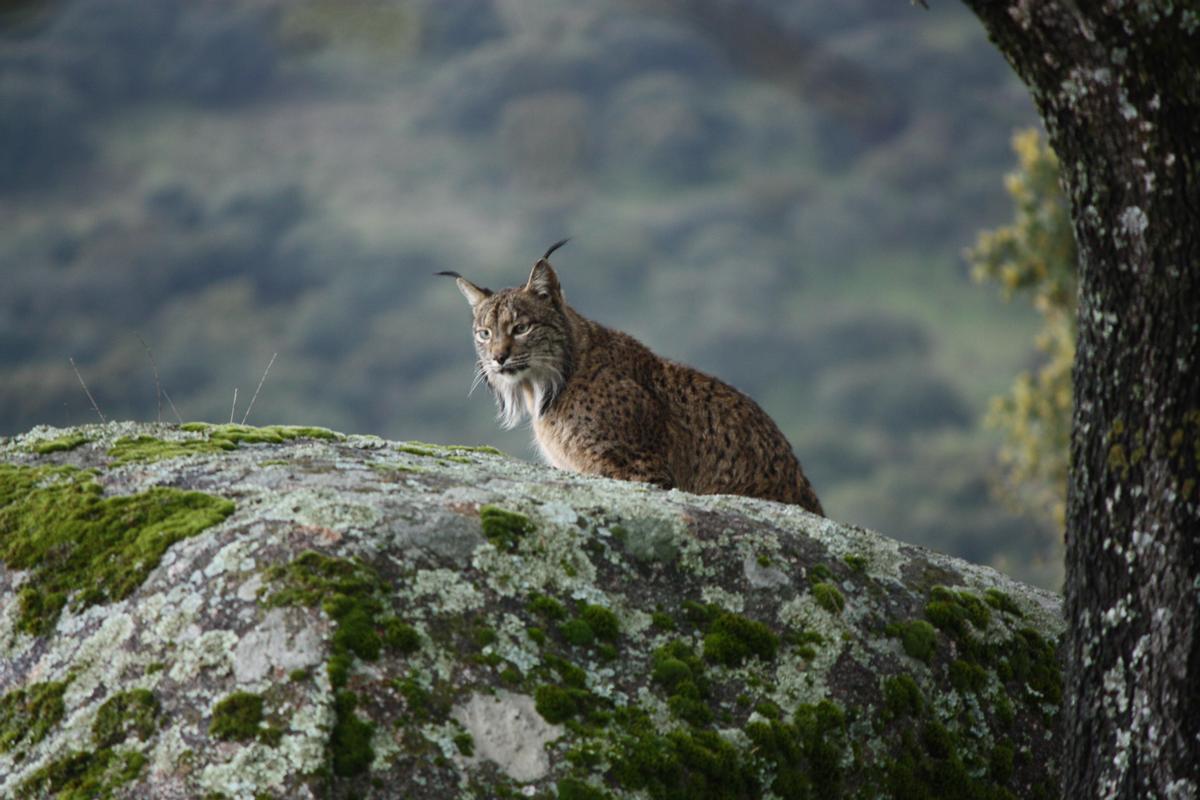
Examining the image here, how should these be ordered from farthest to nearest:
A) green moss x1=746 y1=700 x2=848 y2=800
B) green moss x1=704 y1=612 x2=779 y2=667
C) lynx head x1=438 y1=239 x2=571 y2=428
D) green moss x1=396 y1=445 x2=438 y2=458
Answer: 1. lynx head x1=438 y1=239 x2=571 y2=428
2. green moss x1=396 y1=445 x2=438 y2=458
3. green moss x1=704 y1=612 x2=779 y2=667
4. green moss x1=746 y1=700 x2=848 y2=800

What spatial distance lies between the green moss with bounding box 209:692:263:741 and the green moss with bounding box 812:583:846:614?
2.66 meters

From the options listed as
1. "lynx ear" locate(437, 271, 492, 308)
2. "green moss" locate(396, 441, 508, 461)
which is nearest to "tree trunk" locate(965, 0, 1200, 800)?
"green moss" locate(396, 441, 508, 461)

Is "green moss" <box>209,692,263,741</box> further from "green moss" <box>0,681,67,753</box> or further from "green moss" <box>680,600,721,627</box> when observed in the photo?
"green moss" <box>680,600,721,627</box>

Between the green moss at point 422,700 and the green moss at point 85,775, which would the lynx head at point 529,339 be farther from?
the green moss at point 85,775

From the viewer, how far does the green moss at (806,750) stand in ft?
17.8

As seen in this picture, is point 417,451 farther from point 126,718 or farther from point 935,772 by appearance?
point 935,772

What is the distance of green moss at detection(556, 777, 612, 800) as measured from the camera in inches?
193

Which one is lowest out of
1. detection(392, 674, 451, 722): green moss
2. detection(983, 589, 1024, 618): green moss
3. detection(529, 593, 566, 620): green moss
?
detection(392, 674, 451, 722): green moss

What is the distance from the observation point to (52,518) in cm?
608

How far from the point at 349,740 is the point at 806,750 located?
1.97 metres

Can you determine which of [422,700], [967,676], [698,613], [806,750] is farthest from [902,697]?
[422,700]

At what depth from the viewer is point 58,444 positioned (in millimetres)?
7066

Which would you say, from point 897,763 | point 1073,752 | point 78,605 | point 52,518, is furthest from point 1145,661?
point 52,518

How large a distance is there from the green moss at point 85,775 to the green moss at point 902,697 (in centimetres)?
321
